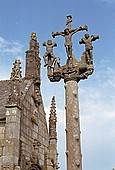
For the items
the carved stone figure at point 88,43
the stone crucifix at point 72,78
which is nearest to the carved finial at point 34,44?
the stone crucifix at point 72,78

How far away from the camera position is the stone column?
28.2 feet

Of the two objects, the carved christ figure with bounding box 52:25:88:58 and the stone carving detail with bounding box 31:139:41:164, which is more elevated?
the carved christ figure with bounding box 52:25:88:58

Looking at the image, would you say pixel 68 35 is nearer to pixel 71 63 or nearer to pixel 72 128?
pixel 71 63

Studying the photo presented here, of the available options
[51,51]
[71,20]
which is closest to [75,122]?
[51,51]

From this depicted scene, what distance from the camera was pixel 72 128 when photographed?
8930 millimetres

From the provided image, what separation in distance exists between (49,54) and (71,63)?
3.12 ft

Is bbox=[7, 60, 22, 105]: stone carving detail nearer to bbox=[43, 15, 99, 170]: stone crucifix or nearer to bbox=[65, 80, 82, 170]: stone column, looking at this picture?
bbox=[43, 15, 99, 170]: stone crucifix

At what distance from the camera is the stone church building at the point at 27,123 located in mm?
12945

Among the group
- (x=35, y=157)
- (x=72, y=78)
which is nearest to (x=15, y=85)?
(x=35, y=157)

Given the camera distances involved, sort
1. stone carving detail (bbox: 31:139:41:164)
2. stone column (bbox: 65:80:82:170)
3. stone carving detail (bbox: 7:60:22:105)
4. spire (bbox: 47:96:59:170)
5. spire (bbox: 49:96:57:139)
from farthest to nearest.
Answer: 1. spire (bbox: 49:96:57:139)
2. spire (bbox: 47:96:59:170)
3. stone carving detail (bbox: 31:139:41:164)
4. stone carving detail (bbox: 7:60:22:105)
5. stone column (bbox: 65:80:82:170)

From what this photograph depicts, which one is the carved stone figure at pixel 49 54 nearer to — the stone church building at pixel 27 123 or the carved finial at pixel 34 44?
the stone church building at pixel 27 123

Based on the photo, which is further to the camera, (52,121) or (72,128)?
(52,121)

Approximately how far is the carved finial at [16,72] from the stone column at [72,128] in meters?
5.20

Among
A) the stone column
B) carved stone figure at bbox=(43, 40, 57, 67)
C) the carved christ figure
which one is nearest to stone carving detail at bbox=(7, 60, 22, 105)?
carved stone figure at bbox=(43, 40, 57, 67)
